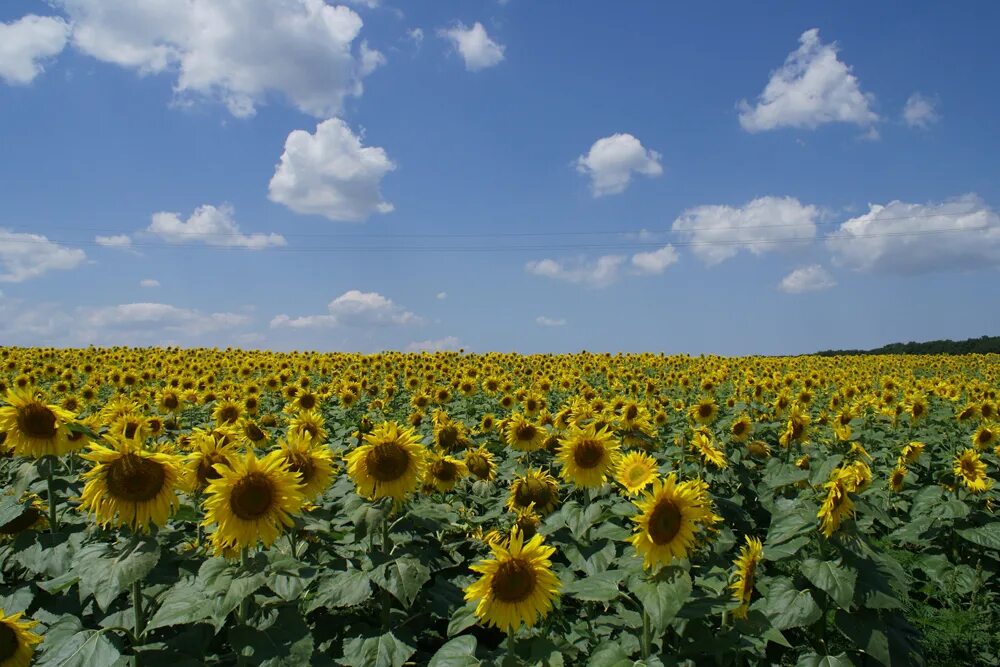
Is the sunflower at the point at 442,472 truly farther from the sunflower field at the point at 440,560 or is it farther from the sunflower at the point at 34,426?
the sunflower at the point at 34,426

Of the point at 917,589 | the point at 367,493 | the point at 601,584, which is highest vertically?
the point at 367,493

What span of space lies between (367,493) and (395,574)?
63 cm

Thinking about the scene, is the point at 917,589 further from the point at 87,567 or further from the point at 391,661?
the point at 87,567

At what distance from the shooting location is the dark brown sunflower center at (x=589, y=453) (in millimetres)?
4969

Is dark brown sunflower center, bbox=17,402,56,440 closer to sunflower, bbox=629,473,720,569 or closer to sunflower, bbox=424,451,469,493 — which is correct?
sunflower, bbox=424,451,469,493

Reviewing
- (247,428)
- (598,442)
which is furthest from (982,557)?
(247,428)

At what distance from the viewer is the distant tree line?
5058cm

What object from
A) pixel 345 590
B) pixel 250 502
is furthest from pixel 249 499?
pixel 345 590

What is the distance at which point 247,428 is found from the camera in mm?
6617

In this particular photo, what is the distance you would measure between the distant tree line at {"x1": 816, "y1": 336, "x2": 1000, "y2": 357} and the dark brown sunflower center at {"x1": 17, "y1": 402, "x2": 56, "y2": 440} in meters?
53.3

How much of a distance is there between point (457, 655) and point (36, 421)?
3.19 m

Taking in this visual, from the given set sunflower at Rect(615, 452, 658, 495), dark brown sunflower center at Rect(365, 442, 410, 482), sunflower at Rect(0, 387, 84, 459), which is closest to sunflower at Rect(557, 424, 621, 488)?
sunflower at Rect(615, 452, 658, 495)

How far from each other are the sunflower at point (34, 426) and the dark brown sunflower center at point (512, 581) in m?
3.02

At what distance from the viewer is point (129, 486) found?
11.5 ft
